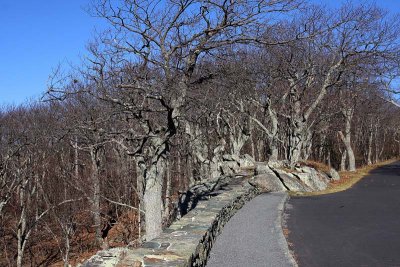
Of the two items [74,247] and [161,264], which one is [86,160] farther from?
[161,264]

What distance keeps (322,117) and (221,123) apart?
22.7 feet

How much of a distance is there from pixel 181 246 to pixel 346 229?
20.9ft

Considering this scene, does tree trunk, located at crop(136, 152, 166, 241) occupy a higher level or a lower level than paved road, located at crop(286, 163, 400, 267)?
higher

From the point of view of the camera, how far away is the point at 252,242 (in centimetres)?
950

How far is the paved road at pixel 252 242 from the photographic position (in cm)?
805

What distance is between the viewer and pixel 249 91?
26.0 metres

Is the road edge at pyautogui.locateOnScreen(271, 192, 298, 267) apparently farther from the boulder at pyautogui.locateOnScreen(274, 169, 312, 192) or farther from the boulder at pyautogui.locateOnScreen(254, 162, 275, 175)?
the boulder at pyautogui.locateOnScreen(254, 162, 275, 175)

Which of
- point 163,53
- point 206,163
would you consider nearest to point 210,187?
point 206,163

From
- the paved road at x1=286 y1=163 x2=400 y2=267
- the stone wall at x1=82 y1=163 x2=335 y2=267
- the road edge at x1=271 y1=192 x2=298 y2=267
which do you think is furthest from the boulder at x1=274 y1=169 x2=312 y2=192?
the road edge at x1=271 y1=192 x2=298 y2=267

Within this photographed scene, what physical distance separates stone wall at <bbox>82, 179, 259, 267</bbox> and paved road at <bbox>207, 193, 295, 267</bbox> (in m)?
0.24

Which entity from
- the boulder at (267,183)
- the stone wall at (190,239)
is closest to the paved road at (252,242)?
the stone wall at (190,239)

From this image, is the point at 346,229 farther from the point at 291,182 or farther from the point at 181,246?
the point at 291,182

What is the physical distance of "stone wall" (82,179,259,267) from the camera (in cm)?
592

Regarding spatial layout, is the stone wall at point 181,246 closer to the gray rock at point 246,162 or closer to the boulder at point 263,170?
the boulder at point 263,170
